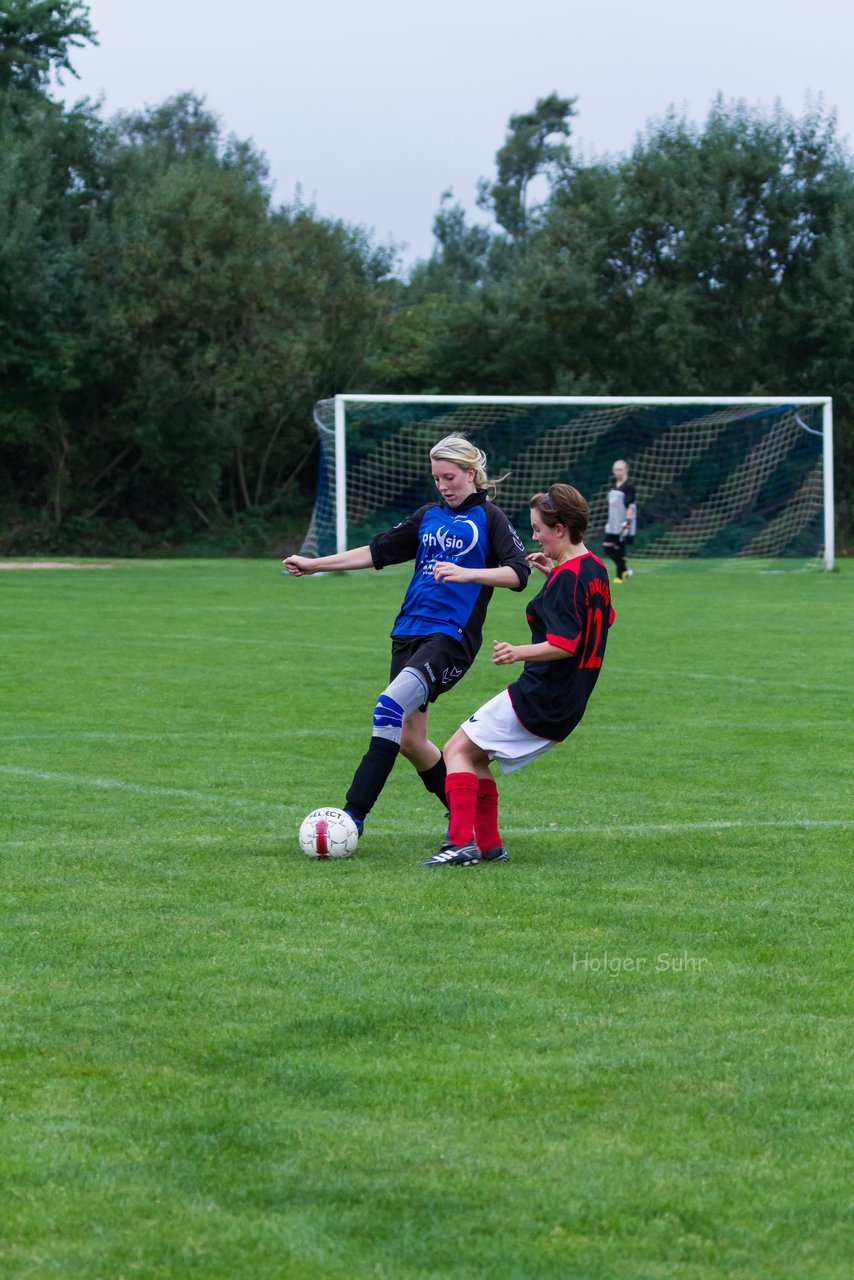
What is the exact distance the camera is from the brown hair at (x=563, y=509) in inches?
276

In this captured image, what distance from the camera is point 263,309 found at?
42.2 m

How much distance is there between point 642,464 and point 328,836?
103 feet

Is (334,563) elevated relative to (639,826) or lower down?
elevated

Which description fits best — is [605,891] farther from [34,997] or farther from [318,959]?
[34,997]

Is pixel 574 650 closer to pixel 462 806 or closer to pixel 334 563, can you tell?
pixel 462 806

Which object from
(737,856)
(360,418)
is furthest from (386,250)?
(737,856)

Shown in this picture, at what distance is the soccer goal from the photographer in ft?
118

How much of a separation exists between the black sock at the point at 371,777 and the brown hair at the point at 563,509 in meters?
1.24

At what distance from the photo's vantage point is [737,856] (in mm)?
7207

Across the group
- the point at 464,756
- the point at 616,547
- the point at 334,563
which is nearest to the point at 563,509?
the point at 464,756

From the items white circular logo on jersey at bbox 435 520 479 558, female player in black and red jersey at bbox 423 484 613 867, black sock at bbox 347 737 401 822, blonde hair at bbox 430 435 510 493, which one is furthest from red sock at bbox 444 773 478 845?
blonde hair at bbox 430 435 510 493

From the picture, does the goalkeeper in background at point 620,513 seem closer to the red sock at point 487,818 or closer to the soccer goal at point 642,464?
the soccer goal at point 642,464

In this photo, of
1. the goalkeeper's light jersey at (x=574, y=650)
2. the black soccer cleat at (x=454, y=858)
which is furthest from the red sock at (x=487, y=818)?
the goalkeeper's light jersey at (x=574, y=650)

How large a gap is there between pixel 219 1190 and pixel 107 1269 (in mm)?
399
